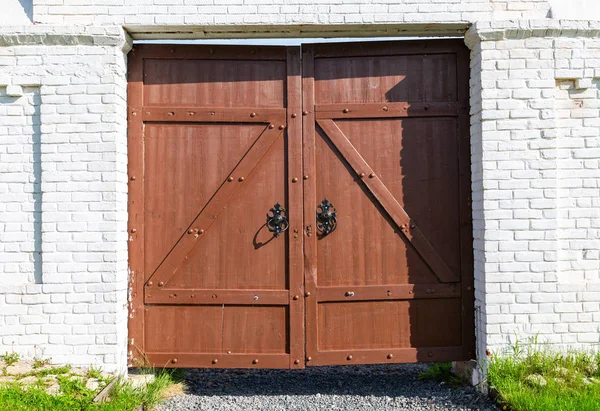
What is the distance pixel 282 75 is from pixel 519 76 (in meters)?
1.94

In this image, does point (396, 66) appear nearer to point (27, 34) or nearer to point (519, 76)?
point (519, 76)

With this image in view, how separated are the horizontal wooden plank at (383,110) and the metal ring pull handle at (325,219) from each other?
754mm

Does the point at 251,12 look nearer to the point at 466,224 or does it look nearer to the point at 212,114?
the point at 212,114

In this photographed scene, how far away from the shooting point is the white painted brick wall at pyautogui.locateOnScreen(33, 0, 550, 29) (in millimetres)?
4359

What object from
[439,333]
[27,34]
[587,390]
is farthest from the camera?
[439,333]

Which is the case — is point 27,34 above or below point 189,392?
above

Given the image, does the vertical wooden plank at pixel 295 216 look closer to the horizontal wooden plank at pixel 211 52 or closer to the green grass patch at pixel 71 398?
the horizontal wooden plank at pixel 211 52

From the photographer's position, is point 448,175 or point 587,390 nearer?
point 587,390

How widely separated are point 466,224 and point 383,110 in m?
1.20

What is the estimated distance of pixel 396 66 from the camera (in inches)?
183

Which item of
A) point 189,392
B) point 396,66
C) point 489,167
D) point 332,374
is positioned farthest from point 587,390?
point 189,392

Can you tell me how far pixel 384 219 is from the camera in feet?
15.1

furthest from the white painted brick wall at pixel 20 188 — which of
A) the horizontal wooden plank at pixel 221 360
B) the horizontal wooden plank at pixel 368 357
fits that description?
the horizontal wooden plank at pixel 368 357

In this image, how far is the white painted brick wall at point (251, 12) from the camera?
172 inches
